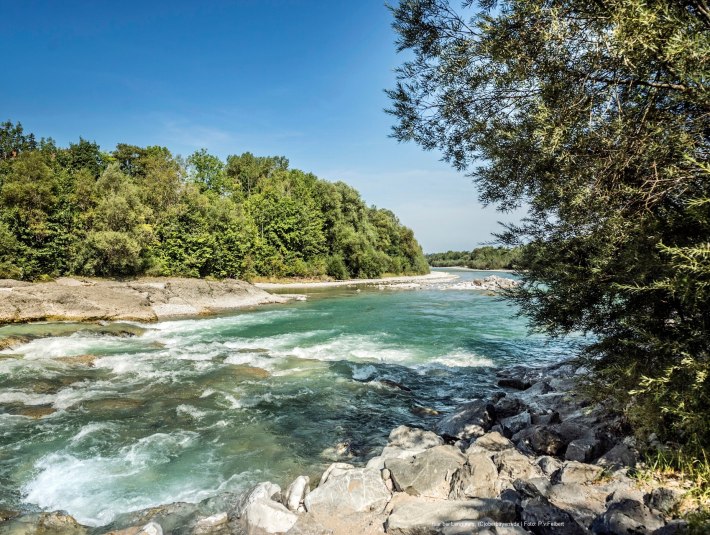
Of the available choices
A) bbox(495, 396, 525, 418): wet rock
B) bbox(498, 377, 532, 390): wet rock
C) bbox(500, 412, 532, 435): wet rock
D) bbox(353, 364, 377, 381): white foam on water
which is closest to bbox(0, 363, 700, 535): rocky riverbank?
bbox(500, 412, 532, 435): wet rock

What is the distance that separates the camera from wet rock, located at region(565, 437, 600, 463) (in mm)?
6192

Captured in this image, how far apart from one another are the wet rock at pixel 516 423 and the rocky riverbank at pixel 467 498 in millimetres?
840

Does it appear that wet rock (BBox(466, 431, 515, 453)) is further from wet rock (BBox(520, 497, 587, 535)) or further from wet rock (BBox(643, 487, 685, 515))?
wet rock (BBox(643, 487, 685, 515))

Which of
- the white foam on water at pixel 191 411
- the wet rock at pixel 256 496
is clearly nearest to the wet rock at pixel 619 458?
the wet rock at pixel 256 496

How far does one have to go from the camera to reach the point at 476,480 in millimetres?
5637

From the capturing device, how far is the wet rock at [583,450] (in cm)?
619

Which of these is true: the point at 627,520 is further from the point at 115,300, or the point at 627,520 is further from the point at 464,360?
the point at 115,300

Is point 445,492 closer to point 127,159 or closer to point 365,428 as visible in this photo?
point 365,428

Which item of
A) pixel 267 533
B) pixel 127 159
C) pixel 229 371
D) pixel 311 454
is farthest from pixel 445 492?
pixel 127 159

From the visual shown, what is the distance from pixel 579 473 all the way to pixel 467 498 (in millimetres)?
→ 1683

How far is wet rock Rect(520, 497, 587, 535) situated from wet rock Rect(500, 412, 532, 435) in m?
3.80

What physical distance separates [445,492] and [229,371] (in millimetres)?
9955

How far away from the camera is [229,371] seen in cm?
1362

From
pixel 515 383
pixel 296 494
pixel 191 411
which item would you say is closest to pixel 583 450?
pixel 296 494
